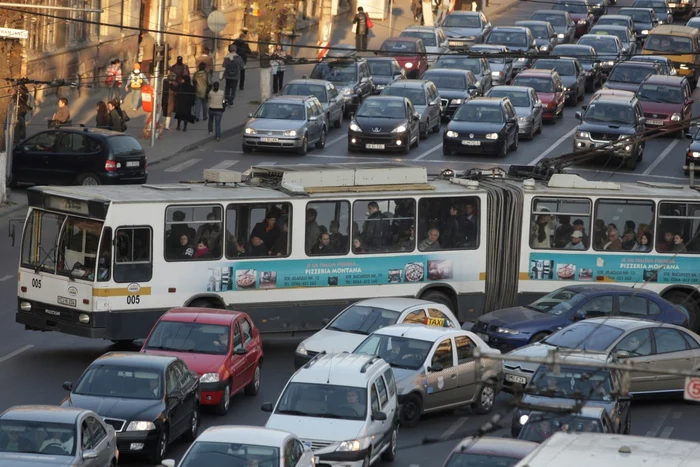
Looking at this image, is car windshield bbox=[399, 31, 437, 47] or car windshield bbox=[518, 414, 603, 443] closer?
car windshield bbox=[518, 414, 603, 443]

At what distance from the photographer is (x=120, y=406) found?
1864 cm

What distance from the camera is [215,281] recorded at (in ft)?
82.2

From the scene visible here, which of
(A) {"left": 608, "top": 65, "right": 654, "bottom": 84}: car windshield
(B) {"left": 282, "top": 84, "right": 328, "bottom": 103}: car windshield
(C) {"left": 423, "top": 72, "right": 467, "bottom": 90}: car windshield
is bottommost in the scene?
(B) {"left": 282, "top": 84, "right": 328, "bottom": 103}: car windshield

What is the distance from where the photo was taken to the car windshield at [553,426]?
1808cm

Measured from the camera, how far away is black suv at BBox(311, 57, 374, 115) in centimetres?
4900

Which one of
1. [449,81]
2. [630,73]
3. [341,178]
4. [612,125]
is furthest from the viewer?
[630,73]

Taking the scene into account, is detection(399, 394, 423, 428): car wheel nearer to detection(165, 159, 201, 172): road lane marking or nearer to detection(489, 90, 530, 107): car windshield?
detection(165, 159, 201, 172): road lane marking

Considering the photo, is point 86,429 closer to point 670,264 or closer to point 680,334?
point 680,334

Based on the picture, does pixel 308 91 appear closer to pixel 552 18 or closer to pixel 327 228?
pixel 327 228

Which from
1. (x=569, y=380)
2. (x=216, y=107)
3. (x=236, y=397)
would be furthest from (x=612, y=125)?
(x=569, y=380)

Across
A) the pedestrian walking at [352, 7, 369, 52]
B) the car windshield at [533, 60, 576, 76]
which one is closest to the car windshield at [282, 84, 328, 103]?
the car windshield at [533, 60, 576, 76]

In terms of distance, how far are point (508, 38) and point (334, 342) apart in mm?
36843

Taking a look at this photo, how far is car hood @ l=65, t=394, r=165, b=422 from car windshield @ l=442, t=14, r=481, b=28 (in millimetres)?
47477

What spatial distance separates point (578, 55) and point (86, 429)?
39.1 meters
